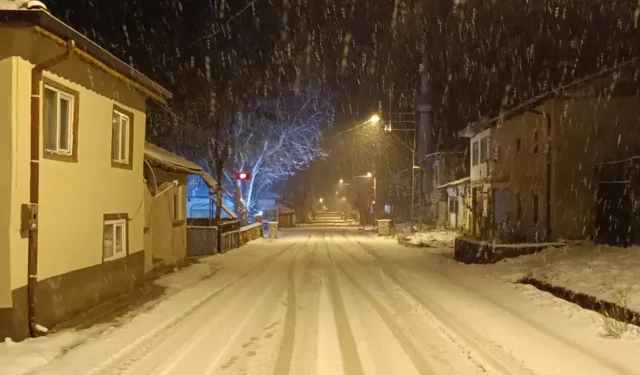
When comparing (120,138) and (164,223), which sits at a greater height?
(120,138)

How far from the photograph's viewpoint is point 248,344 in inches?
346

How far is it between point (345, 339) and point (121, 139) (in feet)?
23.5

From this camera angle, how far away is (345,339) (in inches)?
360

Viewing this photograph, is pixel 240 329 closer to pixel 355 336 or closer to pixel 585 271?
pixel 355 336

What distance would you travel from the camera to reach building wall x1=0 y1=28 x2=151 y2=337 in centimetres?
905

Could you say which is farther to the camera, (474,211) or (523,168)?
(474,211)

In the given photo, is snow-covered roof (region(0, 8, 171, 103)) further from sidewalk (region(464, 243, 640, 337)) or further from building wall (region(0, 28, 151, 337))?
sidewalk (region(464, 243, 640, 337))

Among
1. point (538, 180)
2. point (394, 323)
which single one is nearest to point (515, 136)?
point (538, 180)

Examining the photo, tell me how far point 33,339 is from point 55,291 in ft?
3.93

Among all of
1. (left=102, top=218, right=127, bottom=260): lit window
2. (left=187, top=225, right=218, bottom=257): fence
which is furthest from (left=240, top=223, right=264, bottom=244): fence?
(left=102, top=218, right=127, bottom=260): lit window

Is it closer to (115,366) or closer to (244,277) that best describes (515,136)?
(244,277)

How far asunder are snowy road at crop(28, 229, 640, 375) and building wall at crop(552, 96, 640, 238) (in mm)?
8986

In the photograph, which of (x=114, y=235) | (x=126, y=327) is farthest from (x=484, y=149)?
(x=126, y=327)

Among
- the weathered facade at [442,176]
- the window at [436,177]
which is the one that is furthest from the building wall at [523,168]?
the window at [436,177]
